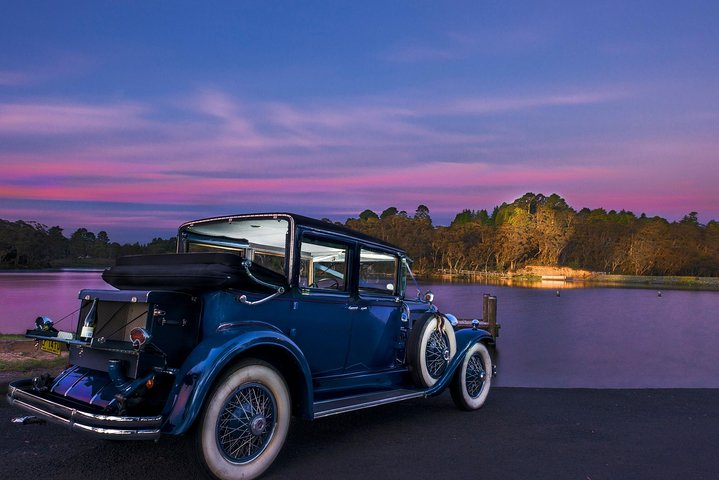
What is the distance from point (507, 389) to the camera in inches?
319

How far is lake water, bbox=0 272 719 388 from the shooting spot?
546 inches

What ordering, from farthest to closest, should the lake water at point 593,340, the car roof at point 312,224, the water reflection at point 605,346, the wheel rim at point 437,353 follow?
1. the lake water at point 593,340
2. the water reflection at point 605,346
3. the wheel rim at point 437,353
4. the car roof at point 312,224

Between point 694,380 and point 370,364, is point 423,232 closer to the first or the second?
point 694,380

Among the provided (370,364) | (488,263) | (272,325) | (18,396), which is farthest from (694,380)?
(488,263)

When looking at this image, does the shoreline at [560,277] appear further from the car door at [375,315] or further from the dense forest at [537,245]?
the car door at [375,315]

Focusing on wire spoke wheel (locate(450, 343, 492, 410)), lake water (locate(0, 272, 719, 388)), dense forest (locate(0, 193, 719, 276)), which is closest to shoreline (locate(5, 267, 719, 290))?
dense forest (locate(0, 193, 719, 276))

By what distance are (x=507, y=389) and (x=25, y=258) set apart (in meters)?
124

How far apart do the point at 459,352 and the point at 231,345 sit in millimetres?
3220

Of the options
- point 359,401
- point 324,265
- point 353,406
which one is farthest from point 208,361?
point 324,265

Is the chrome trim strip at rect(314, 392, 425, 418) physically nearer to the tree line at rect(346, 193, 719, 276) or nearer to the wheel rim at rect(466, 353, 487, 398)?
the wheel rim at rect(466, 353, 487, 398)

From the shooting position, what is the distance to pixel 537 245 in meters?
120

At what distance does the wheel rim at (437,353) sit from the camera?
613 cm

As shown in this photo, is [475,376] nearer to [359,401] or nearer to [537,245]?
[359,401]

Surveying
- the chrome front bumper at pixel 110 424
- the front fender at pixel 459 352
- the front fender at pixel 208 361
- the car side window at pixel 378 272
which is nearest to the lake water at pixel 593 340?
the chrome front bumper at pixel 110 424
